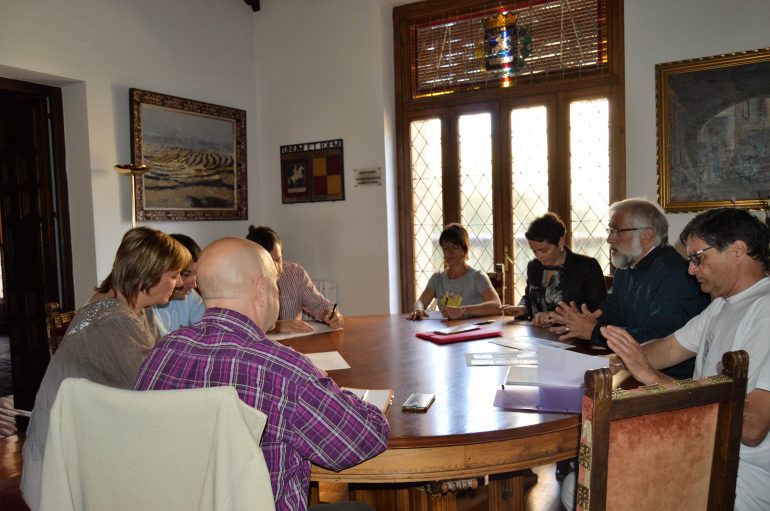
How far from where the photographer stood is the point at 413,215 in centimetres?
534

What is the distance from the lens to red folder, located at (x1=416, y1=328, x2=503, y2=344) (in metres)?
2.79

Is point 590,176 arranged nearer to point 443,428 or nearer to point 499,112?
point 499,112

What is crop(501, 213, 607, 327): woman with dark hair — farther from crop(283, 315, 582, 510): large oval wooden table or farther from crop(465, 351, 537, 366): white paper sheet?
crop(465, 351, 537, 366): white paper sheet

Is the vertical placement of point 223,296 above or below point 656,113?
below

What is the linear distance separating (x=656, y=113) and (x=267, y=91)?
128 inches

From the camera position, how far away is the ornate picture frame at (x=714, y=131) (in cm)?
375

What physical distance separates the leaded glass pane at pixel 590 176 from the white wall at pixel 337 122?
4.78 ft

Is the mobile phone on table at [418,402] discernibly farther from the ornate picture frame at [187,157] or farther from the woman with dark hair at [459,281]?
the ornate picture frame at [187,157]

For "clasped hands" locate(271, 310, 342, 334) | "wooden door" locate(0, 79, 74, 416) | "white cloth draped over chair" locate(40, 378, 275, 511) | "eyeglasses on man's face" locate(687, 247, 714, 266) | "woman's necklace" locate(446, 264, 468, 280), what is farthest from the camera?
"wooden door" locate(0, 79, 74, 416)

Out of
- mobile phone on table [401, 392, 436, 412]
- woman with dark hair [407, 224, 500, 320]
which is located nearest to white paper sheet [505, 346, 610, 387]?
mobile phone on table [401, 392, 436, 412]

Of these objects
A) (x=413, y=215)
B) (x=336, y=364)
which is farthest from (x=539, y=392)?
(x=413, y=215)

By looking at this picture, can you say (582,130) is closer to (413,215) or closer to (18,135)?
(413,215)

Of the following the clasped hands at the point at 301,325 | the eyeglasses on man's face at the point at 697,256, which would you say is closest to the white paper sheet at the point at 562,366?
the eyeglasses on man's face at the point at 697,256

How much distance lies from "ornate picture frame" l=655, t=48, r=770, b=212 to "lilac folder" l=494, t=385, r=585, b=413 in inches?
99.6
